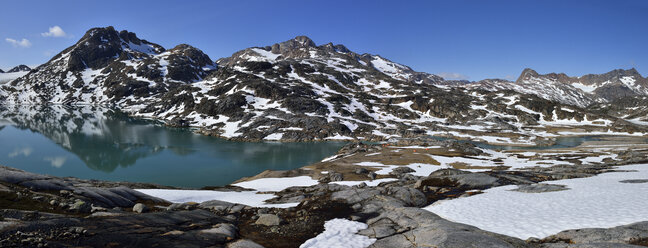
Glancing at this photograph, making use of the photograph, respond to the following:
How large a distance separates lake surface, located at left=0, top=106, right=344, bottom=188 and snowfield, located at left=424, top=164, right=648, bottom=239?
157ft

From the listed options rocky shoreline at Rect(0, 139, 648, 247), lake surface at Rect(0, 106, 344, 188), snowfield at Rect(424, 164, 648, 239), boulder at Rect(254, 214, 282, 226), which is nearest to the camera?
rocky shoreline at Rect(0, 139, 648, 247)

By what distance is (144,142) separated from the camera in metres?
104

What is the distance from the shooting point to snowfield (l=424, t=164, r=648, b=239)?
1592cm

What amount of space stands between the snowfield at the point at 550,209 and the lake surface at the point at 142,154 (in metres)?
48.0

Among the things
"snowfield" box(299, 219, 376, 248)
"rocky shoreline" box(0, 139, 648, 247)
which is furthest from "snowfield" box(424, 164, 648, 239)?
"snowfield" box(299, 219, 376, 248)

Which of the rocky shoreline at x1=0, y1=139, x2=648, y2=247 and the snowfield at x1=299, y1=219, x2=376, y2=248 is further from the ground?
the rocky shoreline at x1=0, y1=139, x2=648, y2=247

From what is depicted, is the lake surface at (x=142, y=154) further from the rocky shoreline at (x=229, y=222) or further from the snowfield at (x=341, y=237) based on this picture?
the snowfield at (x=341, y=237)

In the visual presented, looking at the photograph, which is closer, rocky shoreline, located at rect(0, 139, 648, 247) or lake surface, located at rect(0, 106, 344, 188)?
rocky shoreline, located at rect(0, 139, 648, 247)

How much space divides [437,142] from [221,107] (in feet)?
389

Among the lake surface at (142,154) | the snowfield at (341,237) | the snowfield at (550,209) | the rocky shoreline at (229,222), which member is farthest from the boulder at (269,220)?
the lake surface at (142,154)

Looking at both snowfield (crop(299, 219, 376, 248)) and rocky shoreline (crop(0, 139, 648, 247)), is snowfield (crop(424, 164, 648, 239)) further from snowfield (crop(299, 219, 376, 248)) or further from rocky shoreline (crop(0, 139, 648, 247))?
snowfield (crop(299, 219, 376, 248))

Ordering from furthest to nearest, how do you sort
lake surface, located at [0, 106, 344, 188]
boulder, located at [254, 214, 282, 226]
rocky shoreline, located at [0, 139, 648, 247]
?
1. lake surface, located at [0, 106, 344, 188]
2. boulder, located at [254, 214, 282, 226]
3. rocky shoreline, located at [0, 139, 648, 247]

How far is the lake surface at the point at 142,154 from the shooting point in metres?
62.0

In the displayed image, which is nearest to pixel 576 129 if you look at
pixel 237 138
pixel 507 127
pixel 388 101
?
pixel 507 127
